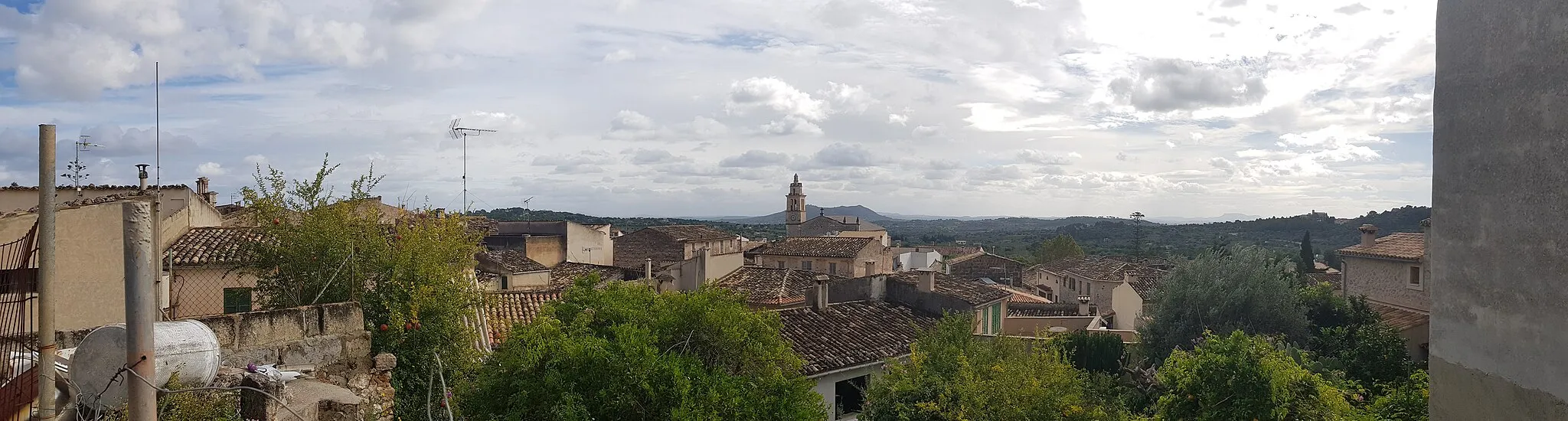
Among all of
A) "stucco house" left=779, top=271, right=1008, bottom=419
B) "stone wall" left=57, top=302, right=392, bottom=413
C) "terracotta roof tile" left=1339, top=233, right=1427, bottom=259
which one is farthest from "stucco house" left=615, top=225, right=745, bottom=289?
"stone wall" left=57, top=302, right=392, bottom=413

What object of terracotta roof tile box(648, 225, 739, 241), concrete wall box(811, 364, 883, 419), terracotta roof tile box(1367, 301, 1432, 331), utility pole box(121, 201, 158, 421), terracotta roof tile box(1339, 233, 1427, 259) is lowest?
concrete wall box(811, 364, 883, 419)

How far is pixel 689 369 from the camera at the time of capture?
979cm

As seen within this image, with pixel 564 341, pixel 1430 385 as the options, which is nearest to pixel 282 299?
pixel 564 341

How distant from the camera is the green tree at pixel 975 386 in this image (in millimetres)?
13016

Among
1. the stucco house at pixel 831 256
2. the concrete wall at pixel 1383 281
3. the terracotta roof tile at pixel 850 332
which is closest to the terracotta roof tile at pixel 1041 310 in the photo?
the stucco house at pixel 831 256

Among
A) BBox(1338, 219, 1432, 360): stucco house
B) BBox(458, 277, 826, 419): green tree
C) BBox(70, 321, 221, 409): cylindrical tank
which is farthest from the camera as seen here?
BBox(1338, 219, 1432, 360): stucco house

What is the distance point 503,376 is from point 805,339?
10.2m

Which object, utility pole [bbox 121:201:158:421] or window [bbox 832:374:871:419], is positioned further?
window [bbox 832:374:871:419]

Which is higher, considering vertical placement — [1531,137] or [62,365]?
[1531,137]

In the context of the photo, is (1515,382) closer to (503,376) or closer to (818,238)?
(503,376)

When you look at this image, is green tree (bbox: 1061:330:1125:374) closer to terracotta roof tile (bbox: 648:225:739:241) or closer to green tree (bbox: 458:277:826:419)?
green tree (bbox: 458:277:826:419)

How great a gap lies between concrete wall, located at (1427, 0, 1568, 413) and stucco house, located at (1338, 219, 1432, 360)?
72.9 feet

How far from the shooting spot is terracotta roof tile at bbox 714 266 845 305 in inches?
1020

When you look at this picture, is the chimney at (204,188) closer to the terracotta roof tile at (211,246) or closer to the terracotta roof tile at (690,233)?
the terracotta roof tile at (211,246)
